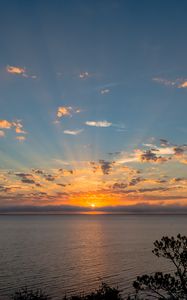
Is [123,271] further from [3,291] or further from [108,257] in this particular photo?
[3,291]

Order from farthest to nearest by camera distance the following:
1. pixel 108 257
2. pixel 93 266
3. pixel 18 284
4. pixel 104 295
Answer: pixel 108 257, pixel 93 266, pixel 18 284, pixel 104 295

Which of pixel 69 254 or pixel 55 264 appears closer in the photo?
pixel 55 264

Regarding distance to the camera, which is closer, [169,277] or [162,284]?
[162,284]

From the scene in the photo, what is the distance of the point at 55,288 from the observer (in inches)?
2445

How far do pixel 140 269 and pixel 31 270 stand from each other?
2659 cm

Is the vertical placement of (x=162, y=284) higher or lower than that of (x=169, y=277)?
lower

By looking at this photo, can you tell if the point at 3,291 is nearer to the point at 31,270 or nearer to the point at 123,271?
the point at 31,270

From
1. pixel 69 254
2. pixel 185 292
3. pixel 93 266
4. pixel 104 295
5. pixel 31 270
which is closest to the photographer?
pixel 185 292

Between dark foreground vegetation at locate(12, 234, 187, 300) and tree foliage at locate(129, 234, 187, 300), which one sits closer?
tree foliage at locate(129, 234, 187, 300)

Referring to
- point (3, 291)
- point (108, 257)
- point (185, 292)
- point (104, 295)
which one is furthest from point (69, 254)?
point (185, 292)

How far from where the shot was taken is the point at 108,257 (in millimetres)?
103938

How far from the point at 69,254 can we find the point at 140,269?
34.7 m

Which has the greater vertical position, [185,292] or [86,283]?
[185,292]

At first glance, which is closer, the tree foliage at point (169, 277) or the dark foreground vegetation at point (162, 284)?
the tree foliage at point (169, 277)
